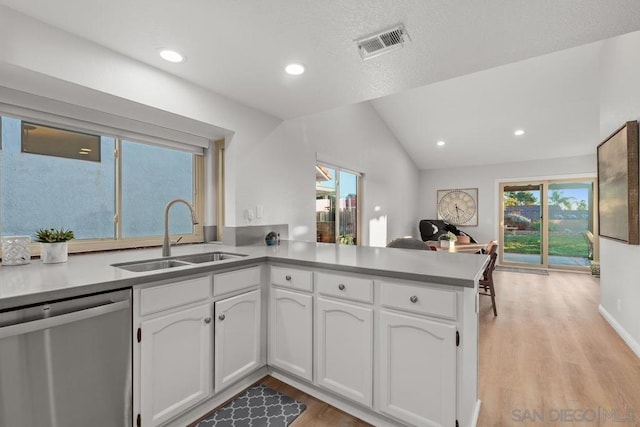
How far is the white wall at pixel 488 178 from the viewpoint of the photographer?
19.9 feet

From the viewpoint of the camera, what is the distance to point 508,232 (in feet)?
22.1

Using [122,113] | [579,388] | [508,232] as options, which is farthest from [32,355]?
[508,232]

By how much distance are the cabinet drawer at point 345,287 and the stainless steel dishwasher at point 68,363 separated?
1.00 meters

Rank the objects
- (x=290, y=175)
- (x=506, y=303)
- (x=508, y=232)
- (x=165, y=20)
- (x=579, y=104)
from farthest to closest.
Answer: (x=508, y=232)
(x=579, y=104)
(x=506, y=303)
(x=290, y=175)
(x=165, y=20)

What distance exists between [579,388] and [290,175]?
115 inches

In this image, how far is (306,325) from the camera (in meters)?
1.88

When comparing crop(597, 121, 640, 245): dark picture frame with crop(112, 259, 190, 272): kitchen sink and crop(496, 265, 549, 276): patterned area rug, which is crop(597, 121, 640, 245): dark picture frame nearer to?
crop(496, 265, 549, 276): patterned area rug

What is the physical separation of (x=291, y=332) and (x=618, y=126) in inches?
146

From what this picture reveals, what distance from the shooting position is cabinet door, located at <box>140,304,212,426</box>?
145 cm

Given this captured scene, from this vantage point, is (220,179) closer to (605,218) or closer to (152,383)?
(152,383)

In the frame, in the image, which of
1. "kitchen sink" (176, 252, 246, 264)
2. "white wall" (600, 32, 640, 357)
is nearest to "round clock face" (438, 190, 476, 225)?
"white wall" (600, 32, 640, 357)

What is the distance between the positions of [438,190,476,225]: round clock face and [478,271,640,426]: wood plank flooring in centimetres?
332

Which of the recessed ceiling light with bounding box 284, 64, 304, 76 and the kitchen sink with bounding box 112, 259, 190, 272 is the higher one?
the recessed ceiling light with bounding box 284, 64, 304, 76

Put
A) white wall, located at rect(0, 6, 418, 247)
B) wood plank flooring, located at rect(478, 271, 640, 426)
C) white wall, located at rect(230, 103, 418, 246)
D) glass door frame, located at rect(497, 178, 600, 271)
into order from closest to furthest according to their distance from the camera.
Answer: white wall, located at rect(0, 6, 418, 247)
wood plank flooring, located at rect(478, 271, 640, 426)
white wall, located at rect(230, 103, 418, 246)
glass door frame, located at rect(497, 178, 600, 271)
